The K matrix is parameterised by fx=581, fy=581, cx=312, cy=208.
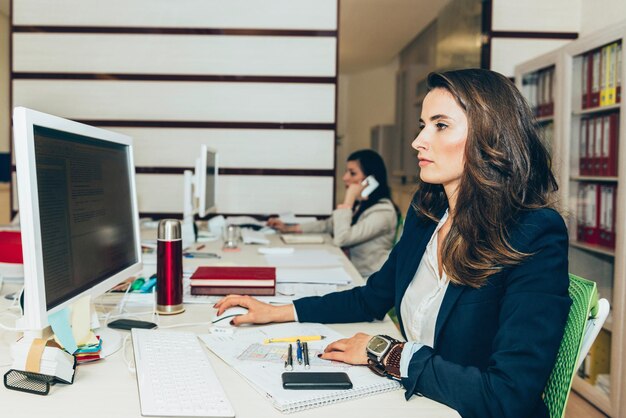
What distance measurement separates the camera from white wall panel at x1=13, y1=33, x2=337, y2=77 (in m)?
3.52

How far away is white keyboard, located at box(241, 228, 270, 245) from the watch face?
1.72m

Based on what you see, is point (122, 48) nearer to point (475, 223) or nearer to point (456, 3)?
point (456, 3)

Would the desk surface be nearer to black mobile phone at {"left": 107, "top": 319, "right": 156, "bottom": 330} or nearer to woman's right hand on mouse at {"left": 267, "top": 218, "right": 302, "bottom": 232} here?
black mobile phone at {"left": 107, "top": 319, "right": 156, "bottom": 330}

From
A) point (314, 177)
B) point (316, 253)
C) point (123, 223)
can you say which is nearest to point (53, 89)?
point (314, 177)

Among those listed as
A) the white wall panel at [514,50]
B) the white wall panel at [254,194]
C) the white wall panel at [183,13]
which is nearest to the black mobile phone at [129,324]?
the white wall panel at [254,194]

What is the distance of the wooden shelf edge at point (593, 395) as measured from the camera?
2.41m

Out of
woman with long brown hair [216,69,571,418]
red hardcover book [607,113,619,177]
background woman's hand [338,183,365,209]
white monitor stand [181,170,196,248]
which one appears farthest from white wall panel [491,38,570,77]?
woman with long brown hair [216,69,571,418]

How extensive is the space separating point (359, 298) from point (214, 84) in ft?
8.27

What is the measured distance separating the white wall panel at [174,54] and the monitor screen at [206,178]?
0.82 metres

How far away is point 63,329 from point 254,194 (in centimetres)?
267

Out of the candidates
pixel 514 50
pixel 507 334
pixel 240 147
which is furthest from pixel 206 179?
pixel 514 50

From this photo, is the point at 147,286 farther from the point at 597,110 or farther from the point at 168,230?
the point at 597,110

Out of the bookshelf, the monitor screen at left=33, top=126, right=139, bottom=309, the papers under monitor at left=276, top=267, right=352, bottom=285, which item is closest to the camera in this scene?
the monitor screen at left=33, top=126, right=139, bottom=309

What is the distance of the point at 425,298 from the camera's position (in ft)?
4.02
